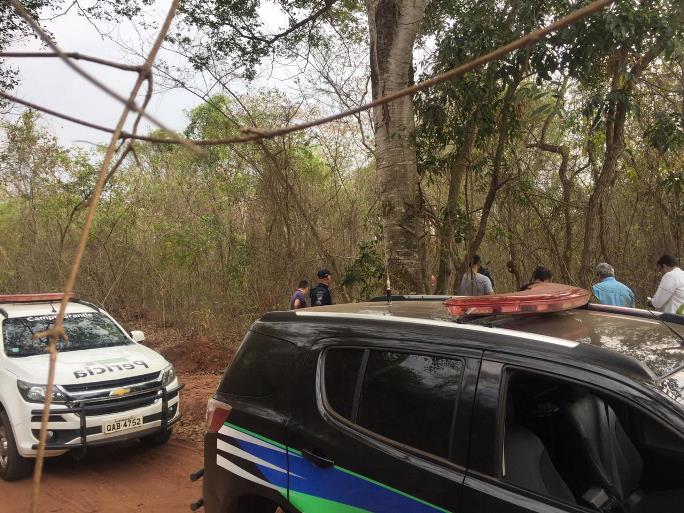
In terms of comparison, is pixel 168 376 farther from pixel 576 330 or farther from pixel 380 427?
pixel 576 330

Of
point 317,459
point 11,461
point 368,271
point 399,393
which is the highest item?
point 368,271

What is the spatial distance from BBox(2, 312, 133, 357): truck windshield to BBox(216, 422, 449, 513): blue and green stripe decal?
3512 millimetres

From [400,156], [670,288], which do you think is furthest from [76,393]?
[670,288]

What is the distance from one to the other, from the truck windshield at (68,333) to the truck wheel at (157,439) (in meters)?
1.16

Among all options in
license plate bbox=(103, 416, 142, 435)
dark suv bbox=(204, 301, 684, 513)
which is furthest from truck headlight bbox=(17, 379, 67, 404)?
dark suv bbox=(204, 301, 684, 513)

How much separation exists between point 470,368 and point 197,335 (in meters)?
9.69

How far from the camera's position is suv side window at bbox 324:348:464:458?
87.0 inches

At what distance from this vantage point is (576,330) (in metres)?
2.38

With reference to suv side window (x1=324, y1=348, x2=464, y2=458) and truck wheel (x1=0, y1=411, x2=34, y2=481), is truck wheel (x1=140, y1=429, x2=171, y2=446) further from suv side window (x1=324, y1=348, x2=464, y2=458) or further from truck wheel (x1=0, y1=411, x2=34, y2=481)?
suv side window (x1=324, y1=348, x2=464, y2=458)

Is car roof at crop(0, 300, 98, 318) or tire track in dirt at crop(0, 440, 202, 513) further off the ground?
car roof at crop(0, 300, 98, 318)

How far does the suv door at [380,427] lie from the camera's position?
2.14 meters

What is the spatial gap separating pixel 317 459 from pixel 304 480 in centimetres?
15

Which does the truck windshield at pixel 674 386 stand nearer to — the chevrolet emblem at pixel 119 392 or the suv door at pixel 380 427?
the suv door at pixel 380 427

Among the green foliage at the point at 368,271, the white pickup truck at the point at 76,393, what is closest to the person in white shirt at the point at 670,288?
the green foliage at the point at 368,271
